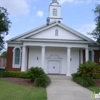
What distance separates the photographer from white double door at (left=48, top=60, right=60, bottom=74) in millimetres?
25797

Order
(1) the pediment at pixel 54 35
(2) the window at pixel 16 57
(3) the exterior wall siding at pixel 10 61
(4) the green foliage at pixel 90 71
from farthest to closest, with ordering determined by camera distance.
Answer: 1. (2) the window at pixel 16 57
2. (3) the exterior wall siding at pixel 10 61
3. (1) the pediment at pixel 54 35
4. (4) the green foliage at pixel 90 71

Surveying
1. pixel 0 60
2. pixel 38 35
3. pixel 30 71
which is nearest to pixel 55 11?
pixel 38 35

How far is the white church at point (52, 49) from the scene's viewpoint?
23.9m

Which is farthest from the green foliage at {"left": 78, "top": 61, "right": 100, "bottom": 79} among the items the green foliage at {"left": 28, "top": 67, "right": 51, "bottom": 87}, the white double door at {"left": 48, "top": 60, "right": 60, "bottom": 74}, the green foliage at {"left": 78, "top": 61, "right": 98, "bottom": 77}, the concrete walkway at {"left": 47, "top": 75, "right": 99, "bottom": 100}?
the white double door at {"left": 48, "top": 60, "right": 60, "bottom": 74}

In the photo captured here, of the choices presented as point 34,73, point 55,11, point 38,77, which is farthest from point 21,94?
point 55,11

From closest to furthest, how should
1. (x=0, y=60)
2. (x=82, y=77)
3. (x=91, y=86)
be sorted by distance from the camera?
1. (x=91, y=86)
2. (x=82, y=77)
3. (x=0, y=60)

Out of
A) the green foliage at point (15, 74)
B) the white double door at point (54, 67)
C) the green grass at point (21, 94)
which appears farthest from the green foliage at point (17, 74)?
the white double door at point (54, 67)

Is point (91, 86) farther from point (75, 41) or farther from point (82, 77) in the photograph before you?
point (75, 41)

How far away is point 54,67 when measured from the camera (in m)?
25.9

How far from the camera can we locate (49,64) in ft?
85.0

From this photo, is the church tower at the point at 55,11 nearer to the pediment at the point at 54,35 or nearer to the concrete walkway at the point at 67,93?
the pediment at the point at 54,35

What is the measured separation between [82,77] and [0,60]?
36471 mm

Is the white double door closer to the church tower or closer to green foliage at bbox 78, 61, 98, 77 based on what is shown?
green foliage at bbox 78, 61, 98, 77

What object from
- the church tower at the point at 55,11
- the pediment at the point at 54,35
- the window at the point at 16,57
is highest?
the church tower at the point at 55,11
